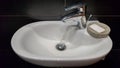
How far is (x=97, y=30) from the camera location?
94 centimetres

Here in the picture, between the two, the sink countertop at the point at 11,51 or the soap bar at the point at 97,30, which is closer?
the soap bar at the point at 97,30

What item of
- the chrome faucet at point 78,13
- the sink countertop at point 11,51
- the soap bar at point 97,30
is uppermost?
the chrome faucet at point 78,13

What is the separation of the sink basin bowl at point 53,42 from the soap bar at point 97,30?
0.07ft

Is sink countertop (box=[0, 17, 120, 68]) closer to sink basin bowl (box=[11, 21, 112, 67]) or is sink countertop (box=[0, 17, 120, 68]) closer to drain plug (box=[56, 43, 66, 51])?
sink basin bowl (box=[11, 21, 112, 67])

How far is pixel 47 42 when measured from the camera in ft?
3.39

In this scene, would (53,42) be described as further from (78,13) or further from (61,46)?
(78,13)

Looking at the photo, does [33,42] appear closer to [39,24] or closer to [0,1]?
[39,24]

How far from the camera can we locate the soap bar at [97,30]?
92 centimetres

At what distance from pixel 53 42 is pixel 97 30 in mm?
270

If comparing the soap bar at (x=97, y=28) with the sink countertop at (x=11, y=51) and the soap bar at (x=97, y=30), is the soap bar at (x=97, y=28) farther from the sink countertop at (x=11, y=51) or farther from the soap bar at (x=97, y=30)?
the sink countertop at (x=11, y=51)

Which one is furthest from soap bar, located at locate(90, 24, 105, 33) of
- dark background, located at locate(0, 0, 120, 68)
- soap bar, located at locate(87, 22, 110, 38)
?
dark background, located at locate(0, 0, 120, 68)

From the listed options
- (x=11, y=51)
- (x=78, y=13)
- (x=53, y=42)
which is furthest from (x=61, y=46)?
(x=11, y=51)

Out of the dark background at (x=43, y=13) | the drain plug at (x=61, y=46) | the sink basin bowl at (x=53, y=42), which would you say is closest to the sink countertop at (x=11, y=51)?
the dark background at (x=43, y=13)

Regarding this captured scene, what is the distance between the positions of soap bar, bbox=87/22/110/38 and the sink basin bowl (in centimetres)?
2
